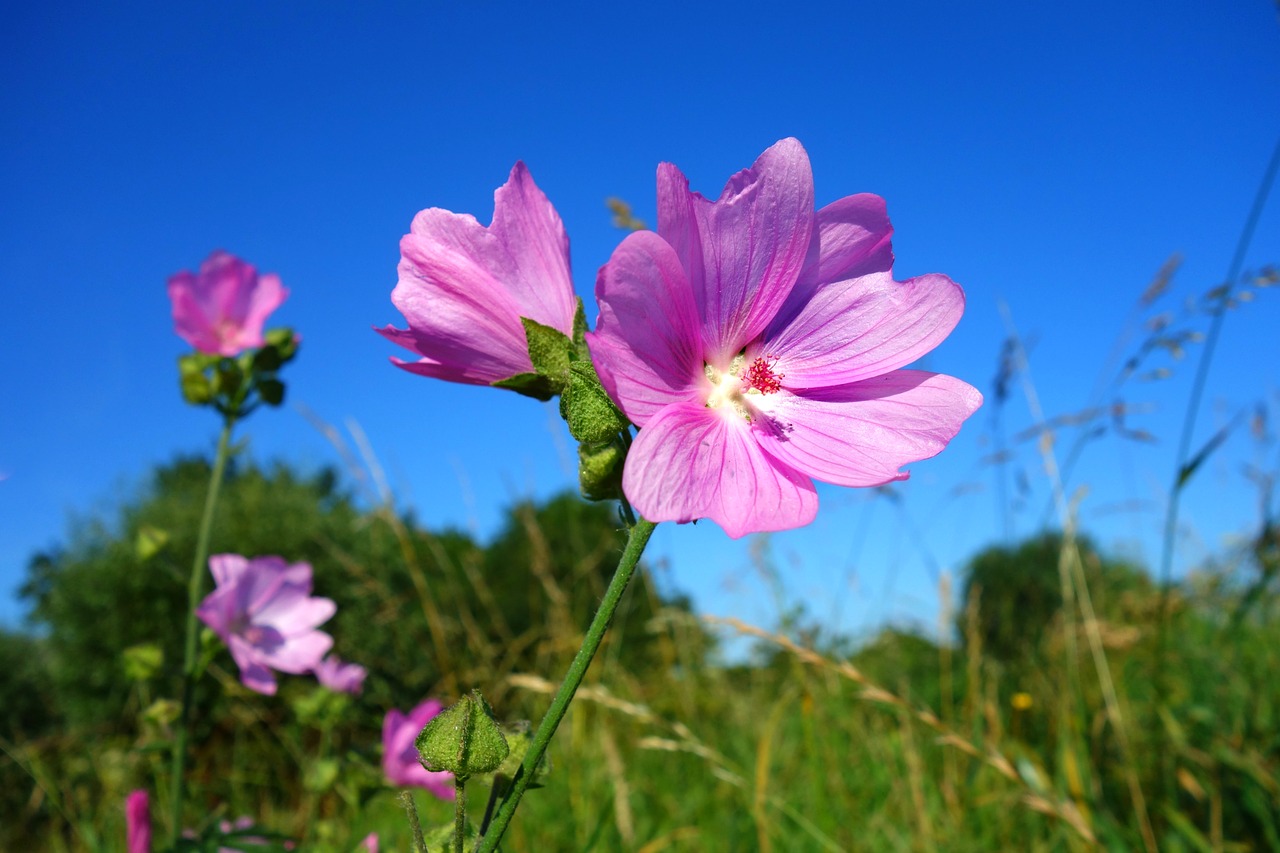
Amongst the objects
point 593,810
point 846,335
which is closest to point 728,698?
point 593,810

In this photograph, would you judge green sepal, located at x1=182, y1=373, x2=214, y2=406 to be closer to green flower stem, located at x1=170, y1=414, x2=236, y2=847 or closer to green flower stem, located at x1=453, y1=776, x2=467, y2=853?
green flower stem, located at x1=170, y1=414, x2=236, y2=847

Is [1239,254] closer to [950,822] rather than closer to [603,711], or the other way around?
[950,822]

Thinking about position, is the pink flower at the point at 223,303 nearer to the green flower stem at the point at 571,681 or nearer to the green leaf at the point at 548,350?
the green leaf at the point at 548,350

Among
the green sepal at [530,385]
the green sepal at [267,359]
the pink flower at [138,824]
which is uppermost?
the green sepal at [267,359]

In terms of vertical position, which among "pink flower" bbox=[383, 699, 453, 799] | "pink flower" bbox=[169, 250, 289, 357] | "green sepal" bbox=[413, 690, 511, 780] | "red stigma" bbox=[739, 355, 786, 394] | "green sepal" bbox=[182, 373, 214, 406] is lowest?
"green sepal" bbox=[413, 690, 511, 780]

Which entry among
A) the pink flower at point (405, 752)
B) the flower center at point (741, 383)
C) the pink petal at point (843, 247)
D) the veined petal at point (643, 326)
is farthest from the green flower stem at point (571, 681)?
the pink flower at point (405, 752)

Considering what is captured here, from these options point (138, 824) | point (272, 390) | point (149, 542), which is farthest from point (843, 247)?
point (149, 542)

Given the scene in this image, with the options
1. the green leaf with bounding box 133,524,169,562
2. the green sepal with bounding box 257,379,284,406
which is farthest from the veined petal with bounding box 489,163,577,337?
the green leaf with bounding box 133,524,169,562
